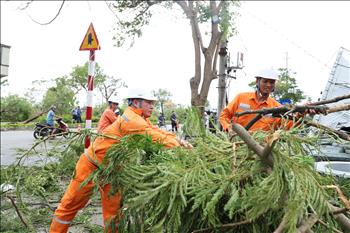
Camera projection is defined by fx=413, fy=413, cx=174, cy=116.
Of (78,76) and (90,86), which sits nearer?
(90,86)

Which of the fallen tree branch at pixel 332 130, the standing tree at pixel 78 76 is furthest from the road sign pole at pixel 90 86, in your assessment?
the standing tree at pixel 78 76

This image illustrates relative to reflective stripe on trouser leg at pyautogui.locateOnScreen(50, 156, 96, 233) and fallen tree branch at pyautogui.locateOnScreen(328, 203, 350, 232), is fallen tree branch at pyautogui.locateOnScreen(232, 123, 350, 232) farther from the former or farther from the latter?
reflective stripe on trouser leg at pyautogui.locateOnScreen(50, 156, 96, 233)

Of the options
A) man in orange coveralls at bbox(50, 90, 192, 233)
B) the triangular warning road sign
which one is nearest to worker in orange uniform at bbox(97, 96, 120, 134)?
the triangular warning road sign

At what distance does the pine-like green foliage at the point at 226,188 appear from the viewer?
Answer: 152cm

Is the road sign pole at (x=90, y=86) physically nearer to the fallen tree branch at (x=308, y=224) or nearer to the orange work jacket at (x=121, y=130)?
the orange work jacket at (x=121, y=130)

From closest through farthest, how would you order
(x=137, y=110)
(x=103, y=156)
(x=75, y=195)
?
(x=103, y=156) < (x=75, y=195) < (x=137, y=110)

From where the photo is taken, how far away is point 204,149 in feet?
6.56

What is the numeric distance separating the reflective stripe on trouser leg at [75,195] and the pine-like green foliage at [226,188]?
132 cm

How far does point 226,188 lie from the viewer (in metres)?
1.70

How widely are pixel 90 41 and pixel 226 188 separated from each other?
4.73m

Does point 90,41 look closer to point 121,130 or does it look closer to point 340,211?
point 121,130

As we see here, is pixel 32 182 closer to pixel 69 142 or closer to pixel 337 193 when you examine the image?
pixel 69 142

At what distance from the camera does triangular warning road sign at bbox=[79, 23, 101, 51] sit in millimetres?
5907

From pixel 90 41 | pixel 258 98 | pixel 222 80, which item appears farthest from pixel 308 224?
pixel 222 80
